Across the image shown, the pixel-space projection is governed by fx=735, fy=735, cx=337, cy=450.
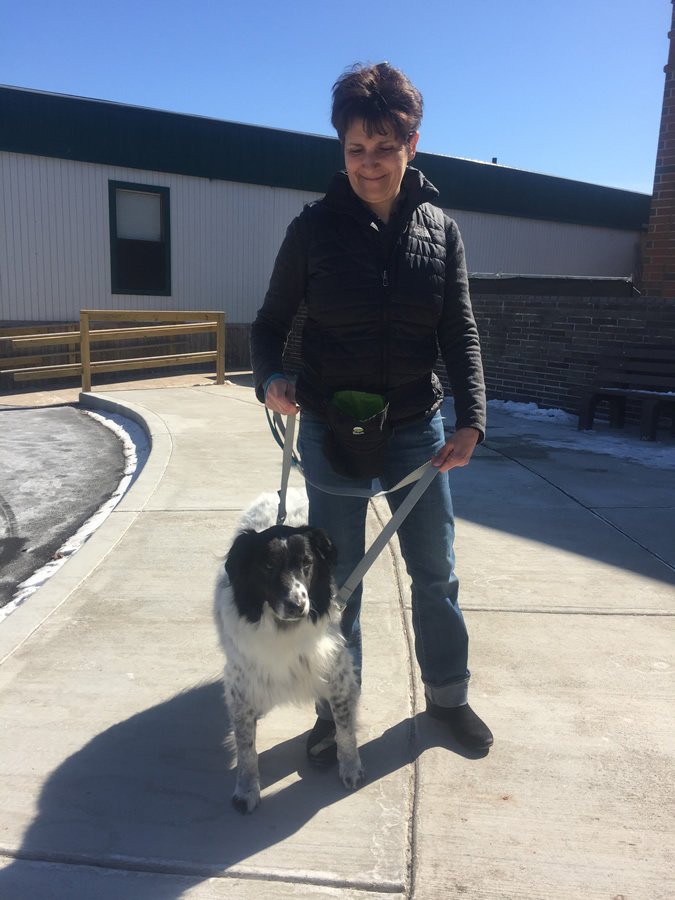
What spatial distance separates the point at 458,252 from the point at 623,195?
22790 mm

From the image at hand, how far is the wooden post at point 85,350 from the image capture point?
1167cm

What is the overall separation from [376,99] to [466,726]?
222cm

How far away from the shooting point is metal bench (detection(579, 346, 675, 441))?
8.04 m

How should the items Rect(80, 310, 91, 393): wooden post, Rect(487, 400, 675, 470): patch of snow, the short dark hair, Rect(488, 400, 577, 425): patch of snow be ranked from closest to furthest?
the short dark hair < Rect(487, 400, 675, 470): patch of snow < Rect(488, 400, 577, 425): patch of snow < Rect(80, 310, 91, 393): wooden post

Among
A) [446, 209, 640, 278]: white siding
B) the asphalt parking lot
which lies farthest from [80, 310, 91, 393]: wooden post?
[446, 209, 640, 278]: white siding

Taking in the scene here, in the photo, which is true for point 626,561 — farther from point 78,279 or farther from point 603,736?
point 78,279

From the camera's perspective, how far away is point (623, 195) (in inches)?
890

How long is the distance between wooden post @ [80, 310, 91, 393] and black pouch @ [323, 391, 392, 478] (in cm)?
1006

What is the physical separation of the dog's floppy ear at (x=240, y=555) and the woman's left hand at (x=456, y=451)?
2.27ft

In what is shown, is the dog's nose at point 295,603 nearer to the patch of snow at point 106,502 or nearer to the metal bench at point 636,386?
the patch of snow at point 106,502

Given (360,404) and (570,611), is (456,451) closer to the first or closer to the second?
(360,404)

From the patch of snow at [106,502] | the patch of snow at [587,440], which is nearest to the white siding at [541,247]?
the patch of snow at [587,440]

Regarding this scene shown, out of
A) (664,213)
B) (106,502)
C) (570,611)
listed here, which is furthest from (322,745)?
(664,213)

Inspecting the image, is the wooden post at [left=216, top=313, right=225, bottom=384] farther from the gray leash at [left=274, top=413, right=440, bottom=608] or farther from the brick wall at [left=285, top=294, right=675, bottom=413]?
the gray leash at [left=274, top=413, right=440, bottom=608]
